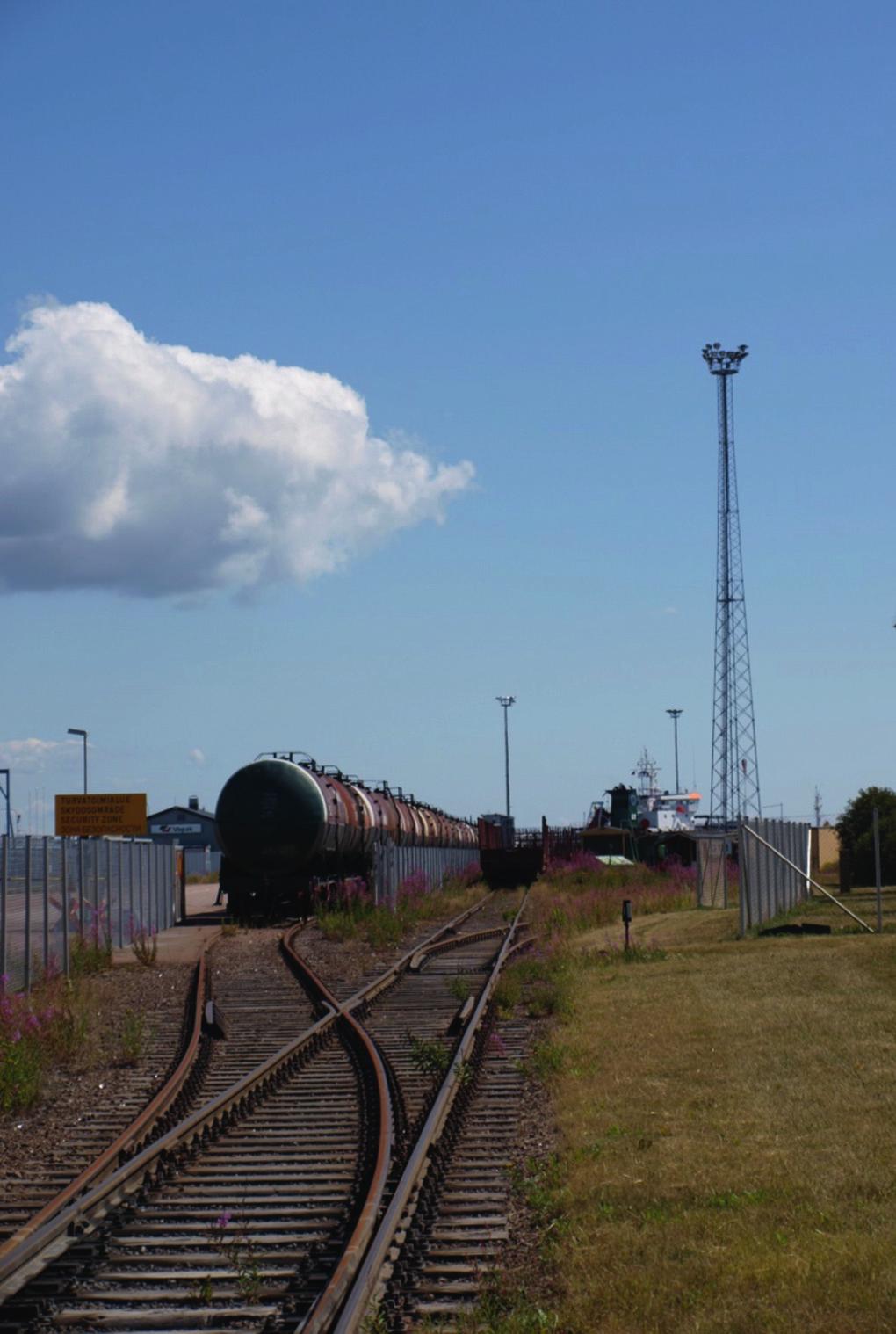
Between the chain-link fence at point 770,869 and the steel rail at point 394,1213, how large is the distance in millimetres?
11783

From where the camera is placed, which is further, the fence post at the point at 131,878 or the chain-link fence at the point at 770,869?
the fence post at the point at 131,878

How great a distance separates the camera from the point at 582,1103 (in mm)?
11781

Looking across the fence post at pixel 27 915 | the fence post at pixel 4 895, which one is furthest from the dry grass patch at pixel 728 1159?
the fence post at pixel 27 915

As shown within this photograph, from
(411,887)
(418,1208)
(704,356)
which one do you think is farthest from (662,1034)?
(704,356)

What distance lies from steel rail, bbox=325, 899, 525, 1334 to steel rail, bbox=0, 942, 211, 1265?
1.71 m

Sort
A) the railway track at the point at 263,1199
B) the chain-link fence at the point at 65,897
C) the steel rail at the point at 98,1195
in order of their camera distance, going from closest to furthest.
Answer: the railway track at the point at 263,1199
the steel rail at the point at 98,1195
the chain-link fence at the point at 65,897

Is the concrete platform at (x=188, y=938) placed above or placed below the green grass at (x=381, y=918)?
below

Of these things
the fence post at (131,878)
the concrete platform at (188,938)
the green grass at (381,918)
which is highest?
the fence post at (131,878)

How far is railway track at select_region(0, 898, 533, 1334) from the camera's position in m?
6.94

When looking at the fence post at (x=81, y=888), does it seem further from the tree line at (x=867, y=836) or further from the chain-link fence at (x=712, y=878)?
the tree line at (x=867, y=836)

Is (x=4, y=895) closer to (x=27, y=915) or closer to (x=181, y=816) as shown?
(x=27, y=915)

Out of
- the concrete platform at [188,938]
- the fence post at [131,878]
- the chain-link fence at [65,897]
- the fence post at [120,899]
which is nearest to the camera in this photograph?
the chain-link fence at [65,897]

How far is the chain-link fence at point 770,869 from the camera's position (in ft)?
84.9

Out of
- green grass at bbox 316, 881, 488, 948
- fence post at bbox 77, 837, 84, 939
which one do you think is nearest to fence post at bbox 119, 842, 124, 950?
green grass at bbox 316, 881, 488, 948
